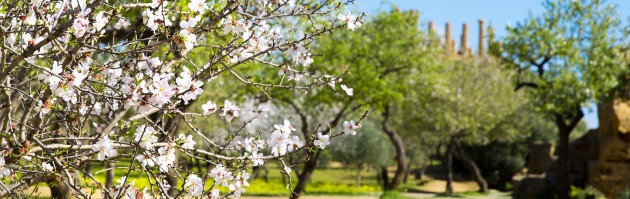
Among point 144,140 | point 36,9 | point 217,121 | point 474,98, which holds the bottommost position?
point 144,140

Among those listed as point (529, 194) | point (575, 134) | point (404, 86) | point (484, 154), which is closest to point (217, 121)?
point (404, 86)

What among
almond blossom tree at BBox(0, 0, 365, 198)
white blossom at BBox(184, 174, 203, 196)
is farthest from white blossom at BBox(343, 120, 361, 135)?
white blossom at BBox(184, 174, 203, 196)

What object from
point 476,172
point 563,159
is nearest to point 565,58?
point 563,159

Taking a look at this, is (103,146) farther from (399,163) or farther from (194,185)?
(399,163)

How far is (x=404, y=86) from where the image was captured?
1089 inches

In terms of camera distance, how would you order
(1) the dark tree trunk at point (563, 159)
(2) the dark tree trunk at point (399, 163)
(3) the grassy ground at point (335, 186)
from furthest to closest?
(3) the grassy ground at point (335, 186), (2) the dark tree trunk at point (399, 163), (1) the dark tree trunk at point (563, 159)

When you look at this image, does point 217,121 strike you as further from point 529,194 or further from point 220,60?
point 220,60

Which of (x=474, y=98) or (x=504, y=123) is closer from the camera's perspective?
(x=474, y=98)

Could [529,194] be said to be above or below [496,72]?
below

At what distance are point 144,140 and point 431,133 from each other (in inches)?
1513

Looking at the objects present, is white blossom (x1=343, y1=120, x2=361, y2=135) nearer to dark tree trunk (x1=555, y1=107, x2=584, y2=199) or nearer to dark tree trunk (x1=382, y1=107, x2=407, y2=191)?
dark tree trunk (x1=555, y1=107, x2=584, y2=199)

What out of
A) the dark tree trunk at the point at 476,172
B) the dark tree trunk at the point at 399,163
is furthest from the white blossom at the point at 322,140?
the dark tree trunk at the point at 476,172

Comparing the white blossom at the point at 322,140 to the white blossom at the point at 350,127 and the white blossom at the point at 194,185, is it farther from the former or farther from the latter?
the white blossom at the point at 194,185

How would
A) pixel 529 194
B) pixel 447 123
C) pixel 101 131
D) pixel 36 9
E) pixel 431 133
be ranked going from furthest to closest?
pixel 431 133 < pixel 447 123 < pixel 529 194 < pixel 101 131 < pixel 36 9
